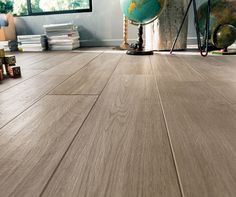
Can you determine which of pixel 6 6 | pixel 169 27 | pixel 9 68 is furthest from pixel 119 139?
pixel 6 6

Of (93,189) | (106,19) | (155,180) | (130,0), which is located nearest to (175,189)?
(155,180)

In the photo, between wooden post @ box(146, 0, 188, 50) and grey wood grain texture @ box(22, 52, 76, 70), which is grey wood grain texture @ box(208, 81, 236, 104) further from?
wooden post @ box(146, 0, 188, 50)

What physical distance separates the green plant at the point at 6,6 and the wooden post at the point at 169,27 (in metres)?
1.95

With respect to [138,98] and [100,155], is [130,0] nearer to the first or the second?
[138,98]

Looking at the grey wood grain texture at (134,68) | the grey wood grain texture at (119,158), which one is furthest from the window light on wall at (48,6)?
the grey wood grain texture at (119,158)

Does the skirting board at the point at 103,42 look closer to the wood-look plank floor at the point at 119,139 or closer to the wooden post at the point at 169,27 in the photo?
the wooden post at the point at 169,27

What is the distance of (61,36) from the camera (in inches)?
109

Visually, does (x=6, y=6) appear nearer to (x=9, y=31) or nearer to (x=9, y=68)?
(x=9, y=31)

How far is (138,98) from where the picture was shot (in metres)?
0.95

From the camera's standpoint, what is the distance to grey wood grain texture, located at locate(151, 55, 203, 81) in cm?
127

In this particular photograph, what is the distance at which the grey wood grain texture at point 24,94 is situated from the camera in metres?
0.84

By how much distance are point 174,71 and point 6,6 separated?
2713 mm

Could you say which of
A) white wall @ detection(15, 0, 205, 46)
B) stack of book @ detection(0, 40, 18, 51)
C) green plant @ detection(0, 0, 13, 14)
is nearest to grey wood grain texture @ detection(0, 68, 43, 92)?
stack of book @ detection(0, 40, 18, 51)

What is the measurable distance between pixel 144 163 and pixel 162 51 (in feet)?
6.64
